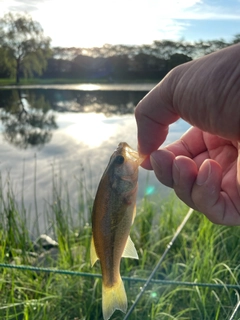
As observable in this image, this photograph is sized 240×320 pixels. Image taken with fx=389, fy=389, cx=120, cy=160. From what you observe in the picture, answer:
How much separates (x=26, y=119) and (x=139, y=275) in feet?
29.1

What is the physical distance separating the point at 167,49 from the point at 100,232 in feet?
21.9

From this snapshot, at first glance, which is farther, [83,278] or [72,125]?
[72,125]

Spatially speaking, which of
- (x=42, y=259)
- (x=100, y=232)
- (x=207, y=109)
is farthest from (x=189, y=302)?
(x=207, y=109)

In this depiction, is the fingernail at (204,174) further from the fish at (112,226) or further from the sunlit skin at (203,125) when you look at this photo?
the fish at (112,226)

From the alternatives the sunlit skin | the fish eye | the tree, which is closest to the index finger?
the sunlit skin

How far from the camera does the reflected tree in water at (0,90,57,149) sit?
8017mm

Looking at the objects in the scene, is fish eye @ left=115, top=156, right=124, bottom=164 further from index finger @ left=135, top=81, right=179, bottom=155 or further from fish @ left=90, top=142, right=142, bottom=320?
index finger @ left=135, top=81, right=179, bottom=155

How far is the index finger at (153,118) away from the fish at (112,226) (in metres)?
0.14

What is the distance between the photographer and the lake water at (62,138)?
173 inches

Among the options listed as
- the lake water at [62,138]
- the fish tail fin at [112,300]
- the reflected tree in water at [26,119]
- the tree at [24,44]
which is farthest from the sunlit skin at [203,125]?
the tree at [24,44]

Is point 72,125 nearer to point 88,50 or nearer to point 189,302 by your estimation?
point 88,50

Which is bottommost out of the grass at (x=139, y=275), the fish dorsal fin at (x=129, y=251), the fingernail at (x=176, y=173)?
the grass at (x=139, y=275)

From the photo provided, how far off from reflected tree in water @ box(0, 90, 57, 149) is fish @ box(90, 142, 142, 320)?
6207mm

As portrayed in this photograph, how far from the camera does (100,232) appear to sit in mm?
1115
